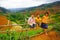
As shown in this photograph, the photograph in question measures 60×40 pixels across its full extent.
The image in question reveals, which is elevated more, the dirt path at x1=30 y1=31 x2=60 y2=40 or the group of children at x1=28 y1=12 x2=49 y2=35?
the group of children at x1=28 y1=12 x2=49 y2=35

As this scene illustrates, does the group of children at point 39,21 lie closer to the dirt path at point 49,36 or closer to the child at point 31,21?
the child at point 31,21

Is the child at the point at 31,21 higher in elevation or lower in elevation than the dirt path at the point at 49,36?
higher

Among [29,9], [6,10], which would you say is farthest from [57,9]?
[6,10]

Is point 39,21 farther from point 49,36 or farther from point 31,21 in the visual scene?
point 49,36

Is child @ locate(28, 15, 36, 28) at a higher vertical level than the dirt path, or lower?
higher

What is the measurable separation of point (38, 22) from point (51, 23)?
0.84 ft

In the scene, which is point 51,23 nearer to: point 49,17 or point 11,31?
point 49,17

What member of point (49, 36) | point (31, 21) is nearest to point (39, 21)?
point (31, 21)

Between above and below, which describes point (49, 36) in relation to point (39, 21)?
below

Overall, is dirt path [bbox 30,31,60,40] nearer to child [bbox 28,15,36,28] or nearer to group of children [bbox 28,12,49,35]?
group of children [bbox 28,12,49,35]

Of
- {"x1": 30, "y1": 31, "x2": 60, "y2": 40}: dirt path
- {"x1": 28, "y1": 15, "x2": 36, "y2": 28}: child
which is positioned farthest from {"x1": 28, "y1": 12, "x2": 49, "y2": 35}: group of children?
{"x1": 30, "y1": 31, "x2": 60, "y2": 40}: dirt path

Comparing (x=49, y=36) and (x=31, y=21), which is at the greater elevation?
(x=31, y=21)

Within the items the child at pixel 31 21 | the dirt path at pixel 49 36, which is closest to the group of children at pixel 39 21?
the child at pixel 31 21

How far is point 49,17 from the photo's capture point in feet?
15.2
